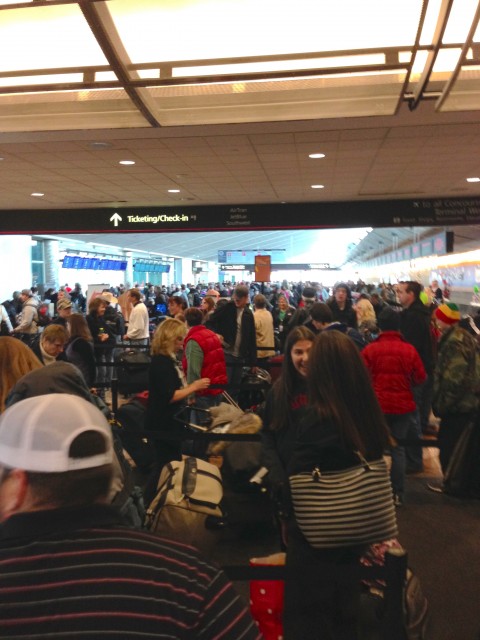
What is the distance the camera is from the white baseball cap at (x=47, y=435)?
1.07 metres

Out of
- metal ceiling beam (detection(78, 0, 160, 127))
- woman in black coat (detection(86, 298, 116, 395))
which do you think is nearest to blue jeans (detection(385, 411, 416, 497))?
metal ceiling beam (detection(78, 0, 160, 127))

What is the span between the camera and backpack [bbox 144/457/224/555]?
12.9 ft

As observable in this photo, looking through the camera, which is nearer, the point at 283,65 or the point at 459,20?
the point at 459,20

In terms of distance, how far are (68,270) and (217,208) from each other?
62.6 feet

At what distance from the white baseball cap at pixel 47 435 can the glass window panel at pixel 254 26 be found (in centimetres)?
347

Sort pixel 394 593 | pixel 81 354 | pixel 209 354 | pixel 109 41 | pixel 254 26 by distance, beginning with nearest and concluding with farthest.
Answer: pixel 394 593
pixel 109 41
pixel 254 26
pixel 81 354
pixel 209 354

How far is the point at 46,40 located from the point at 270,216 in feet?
25.2

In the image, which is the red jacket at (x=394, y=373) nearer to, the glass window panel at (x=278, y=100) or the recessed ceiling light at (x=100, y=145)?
the glass window panel at (x=278, y=100)

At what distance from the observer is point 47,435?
1.08 metres

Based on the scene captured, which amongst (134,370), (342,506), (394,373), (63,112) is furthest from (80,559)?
(134,370)

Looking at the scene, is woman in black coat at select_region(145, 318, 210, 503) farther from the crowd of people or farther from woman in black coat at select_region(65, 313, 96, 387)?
woman in black coat at select_region(65, 313, 96, 387)

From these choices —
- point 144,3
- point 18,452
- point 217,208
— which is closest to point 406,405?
point 144,3

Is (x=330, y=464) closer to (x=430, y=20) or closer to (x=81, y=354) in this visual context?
(x=430, y=20)

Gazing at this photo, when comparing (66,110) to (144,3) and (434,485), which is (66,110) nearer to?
(144,3)
